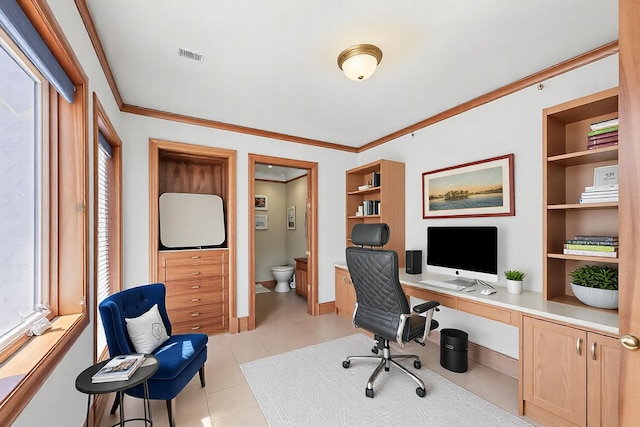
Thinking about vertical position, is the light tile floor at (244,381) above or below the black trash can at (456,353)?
below

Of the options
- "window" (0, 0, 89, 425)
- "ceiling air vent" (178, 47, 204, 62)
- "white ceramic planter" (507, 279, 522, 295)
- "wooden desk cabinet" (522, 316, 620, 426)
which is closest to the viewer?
"window" (0, 0, 89, 425)

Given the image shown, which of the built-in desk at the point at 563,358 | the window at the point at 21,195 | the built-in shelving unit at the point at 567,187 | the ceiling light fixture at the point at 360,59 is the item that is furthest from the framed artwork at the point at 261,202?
the built-in shelving unit at the point at 567,187

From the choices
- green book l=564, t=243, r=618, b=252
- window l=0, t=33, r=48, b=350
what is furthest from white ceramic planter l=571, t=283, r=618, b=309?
window l=0, t=33, r=48, b=350

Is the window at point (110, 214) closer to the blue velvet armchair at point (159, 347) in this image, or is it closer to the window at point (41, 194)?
the blue velvet armchair at point (159, 347)

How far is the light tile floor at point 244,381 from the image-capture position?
2053mm

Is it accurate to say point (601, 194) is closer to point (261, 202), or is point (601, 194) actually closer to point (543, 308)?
point (543, 308)

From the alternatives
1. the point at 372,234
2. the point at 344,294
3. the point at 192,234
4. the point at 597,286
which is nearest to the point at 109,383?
the point at 372,234

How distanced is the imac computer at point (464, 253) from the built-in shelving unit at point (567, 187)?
16.4 inches

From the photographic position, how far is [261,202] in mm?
6320

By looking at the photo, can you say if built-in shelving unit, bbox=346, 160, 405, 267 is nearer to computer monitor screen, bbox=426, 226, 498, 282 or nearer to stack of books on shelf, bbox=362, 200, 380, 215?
stack of books on shelf, bbox=362, 200, 380, 215

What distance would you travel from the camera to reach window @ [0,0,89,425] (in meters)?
1.12

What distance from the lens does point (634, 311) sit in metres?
0.94

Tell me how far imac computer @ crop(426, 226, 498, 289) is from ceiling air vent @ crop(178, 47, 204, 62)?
2.69 metres

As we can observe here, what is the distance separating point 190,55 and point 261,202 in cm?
428
